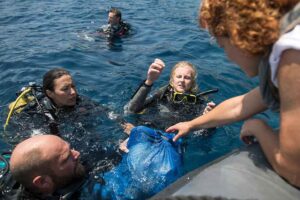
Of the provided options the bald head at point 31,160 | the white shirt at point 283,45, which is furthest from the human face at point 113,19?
the white shirt at point 283,45

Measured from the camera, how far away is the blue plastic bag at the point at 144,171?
3.29 metres

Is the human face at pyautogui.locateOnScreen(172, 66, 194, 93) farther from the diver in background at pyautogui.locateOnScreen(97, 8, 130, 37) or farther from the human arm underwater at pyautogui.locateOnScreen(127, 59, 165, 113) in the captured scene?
the diver in background at pyautogui.locateOnScreen(97, 8, 130, 37)

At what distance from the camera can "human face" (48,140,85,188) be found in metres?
3.08

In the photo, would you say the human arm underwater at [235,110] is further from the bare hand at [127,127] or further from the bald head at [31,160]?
the bare hand at [127,127]

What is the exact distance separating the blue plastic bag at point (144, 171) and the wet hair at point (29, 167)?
1.93ft

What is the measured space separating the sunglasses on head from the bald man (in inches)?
102

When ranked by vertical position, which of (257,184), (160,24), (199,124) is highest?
(257,184)

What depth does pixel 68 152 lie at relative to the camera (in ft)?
10.4

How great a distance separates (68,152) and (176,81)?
8.76ft

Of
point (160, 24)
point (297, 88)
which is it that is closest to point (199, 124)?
point (297, 88)

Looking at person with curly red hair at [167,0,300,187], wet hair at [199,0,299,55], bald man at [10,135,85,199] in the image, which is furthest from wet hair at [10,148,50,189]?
wet hair at [199,0,299,55]

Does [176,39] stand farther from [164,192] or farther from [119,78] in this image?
[164,192]

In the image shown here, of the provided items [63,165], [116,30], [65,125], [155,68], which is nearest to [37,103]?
[65,125]

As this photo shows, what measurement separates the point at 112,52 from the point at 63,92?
4168 millimetres
